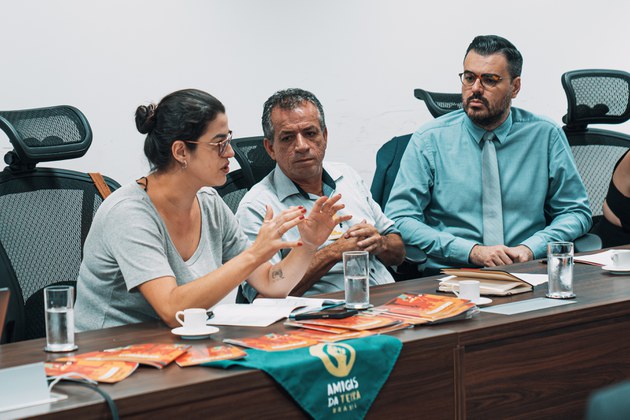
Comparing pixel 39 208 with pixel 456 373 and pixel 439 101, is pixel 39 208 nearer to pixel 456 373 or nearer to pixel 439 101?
pixel 456 373

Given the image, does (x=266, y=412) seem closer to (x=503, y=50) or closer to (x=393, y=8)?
(x=503, y=50)

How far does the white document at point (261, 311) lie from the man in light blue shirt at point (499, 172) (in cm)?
105

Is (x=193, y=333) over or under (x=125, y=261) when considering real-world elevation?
under

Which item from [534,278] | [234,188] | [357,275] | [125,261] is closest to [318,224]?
[357,275]

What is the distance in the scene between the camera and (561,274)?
2117mm

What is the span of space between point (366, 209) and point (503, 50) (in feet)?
2.78

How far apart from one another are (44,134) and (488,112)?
161cm

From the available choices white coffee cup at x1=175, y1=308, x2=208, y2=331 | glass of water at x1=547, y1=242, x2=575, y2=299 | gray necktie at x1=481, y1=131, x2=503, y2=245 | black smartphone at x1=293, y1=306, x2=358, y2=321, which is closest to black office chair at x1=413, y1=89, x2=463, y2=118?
gray necktie at x1=481, y1=131, x2=503, y2=245

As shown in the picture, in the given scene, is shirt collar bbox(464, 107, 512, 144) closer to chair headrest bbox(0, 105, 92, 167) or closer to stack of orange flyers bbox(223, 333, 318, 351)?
chair headrest bbox(0, 105, 92, 167)

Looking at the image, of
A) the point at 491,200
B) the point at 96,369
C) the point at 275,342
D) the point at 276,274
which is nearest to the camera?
the point at 96,369

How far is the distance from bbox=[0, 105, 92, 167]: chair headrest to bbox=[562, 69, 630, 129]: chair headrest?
2.04m

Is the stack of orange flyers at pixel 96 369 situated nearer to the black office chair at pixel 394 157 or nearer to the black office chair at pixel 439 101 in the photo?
the black office chair at pixel 394 157

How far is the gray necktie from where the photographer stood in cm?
316

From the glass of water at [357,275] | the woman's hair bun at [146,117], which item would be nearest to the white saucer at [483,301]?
the glass of water at [357,275]
